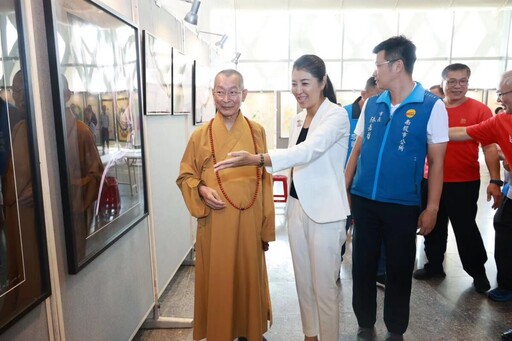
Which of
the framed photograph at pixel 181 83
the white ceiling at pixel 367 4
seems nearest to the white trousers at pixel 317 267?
the framed photograph at pixel 181 83

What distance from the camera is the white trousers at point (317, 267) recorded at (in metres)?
1.67

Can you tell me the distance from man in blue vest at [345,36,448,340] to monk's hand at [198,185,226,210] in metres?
0.82

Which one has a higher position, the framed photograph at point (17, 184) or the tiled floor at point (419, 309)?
the framed photograph at point (17, 184)

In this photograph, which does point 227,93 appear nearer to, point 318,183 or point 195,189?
point 195,189

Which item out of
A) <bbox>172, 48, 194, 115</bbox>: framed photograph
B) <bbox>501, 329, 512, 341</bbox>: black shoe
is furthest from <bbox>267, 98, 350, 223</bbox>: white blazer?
<bbox>172, 48, 194, 115</bbox>: framed photograph

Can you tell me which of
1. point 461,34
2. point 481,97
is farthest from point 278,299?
point 461,34

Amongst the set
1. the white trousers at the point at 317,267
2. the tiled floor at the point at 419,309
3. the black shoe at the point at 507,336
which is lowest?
the tiled floor at the point at 419,309

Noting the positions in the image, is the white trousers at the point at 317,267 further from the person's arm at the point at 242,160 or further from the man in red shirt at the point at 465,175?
the man in red shirt at the point at 465,175

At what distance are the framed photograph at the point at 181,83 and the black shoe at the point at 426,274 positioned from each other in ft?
7.89

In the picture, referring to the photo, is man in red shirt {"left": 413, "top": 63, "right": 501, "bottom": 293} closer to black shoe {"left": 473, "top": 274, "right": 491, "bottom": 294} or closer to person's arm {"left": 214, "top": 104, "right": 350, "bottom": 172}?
black shoe {"left": 473, "top": 274, "right": 491, "bottom": 294}

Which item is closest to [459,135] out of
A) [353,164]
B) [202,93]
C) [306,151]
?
[353,164]

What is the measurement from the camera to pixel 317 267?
169 centimetres

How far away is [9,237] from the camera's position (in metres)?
1.04

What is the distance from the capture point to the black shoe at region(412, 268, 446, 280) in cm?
295
